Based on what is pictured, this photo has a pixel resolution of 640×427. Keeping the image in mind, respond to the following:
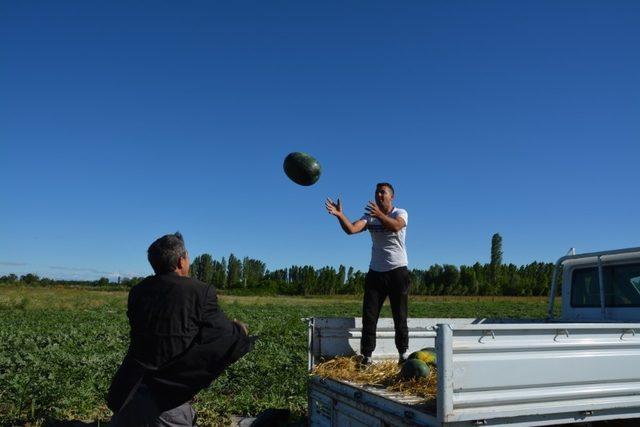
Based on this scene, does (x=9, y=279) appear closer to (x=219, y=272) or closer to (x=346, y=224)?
(x=219, y=272)

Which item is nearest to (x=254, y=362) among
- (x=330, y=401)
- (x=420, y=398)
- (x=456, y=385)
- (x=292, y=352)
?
(x=292, y=352)

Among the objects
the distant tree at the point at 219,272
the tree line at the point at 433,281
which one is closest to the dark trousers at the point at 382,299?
the tree line at the point at 433,281

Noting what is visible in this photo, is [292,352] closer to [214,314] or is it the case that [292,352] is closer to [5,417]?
[5,417]

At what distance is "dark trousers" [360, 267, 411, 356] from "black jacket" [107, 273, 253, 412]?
2.13 m

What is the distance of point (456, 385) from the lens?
332 cm

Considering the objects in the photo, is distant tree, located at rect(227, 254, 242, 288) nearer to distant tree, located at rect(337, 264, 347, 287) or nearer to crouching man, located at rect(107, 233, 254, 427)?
distant tree, located at rect(337, 264, 347, 287)

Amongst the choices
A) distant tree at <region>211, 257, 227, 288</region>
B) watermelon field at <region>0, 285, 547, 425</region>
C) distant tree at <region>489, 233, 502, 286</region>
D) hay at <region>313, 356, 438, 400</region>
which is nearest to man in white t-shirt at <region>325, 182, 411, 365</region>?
hay at <region>313, 356, 438, 400</region>

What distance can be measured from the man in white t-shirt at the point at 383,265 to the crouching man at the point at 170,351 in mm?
2146

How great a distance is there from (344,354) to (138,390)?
271 centimetres

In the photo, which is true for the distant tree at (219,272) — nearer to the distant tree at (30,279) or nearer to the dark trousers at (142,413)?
the distant tree at (30,279)

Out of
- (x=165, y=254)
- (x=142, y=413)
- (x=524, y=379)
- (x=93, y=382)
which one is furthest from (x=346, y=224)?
(x=93, y=382)

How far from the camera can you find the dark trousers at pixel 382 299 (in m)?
5.49

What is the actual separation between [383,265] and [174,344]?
8.80 feet

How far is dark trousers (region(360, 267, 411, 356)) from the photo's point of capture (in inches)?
216
